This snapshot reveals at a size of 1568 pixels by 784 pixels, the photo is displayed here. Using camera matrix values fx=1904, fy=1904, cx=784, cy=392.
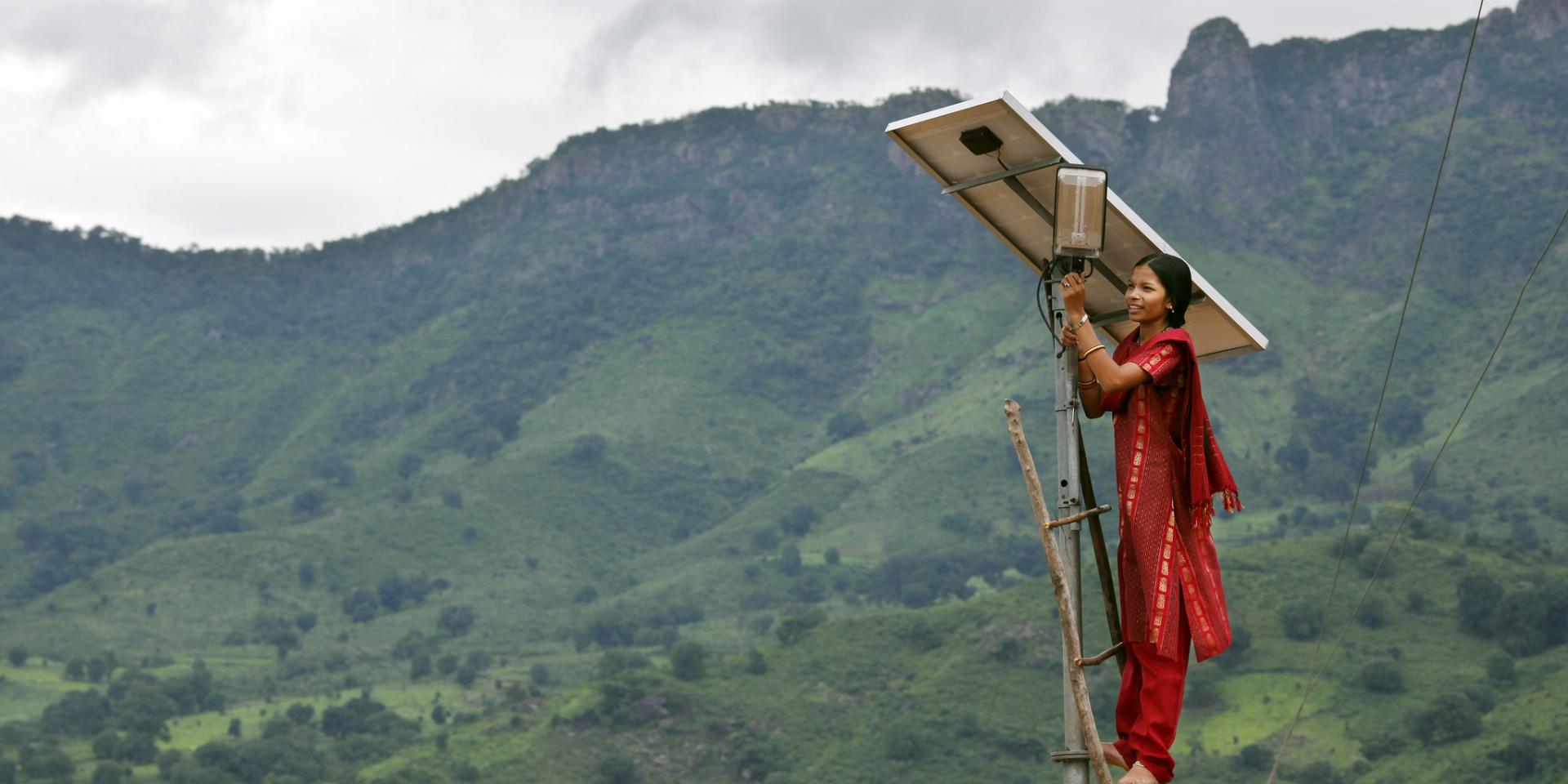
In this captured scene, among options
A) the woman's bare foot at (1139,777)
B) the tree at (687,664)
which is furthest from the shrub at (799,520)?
the woman's bare foot at (1139,777)

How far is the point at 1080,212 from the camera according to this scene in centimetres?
480

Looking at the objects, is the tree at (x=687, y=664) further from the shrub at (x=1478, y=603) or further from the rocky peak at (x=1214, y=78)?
the rocky peak at (x=1214, y=78)

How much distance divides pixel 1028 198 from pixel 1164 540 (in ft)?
3.18

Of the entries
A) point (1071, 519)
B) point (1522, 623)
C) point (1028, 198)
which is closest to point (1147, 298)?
point (1028, 198)

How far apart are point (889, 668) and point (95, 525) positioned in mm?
75621

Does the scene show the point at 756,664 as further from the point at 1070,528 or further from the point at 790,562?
the point at 1070,528

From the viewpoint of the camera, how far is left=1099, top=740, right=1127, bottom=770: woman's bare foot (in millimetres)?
4867

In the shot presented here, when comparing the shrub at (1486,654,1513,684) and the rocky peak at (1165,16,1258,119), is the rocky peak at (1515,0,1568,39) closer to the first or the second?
the rocky peak at (1165,16,1258,119)

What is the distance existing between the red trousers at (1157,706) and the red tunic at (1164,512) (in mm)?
28

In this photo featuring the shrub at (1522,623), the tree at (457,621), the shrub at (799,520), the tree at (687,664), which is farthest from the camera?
the shrub at (799,520)

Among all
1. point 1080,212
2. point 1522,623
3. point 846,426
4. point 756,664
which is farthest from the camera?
point 846,426

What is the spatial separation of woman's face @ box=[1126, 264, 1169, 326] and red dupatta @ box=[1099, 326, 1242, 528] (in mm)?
72

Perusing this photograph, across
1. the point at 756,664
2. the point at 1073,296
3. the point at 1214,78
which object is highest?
the point at 1214,78

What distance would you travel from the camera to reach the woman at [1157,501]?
4801 mm
